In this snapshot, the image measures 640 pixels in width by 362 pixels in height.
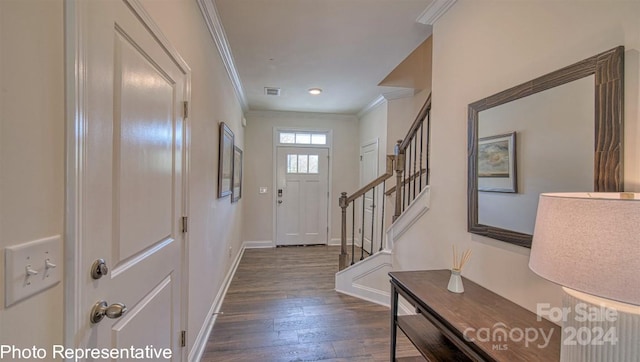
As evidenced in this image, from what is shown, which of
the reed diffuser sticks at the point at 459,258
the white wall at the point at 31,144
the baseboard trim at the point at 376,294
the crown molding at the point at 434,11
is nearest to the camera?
the white wall at the point at 31,144

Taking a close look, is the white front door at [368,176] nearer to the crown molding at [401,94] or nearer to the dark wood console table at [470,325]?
the crown molding at [401,94]

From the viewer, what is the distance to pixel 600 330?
0.71 meters

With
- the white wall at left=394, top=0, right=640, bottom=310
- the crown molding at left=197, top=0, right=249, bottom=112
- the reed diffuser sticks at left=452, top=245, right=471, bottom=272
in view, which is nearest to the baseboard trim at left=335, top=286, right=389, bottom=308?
the white wall at left=394, top=0, right=640, bottom=310

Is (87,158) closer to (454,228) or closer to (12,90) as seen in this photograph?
(12,90)

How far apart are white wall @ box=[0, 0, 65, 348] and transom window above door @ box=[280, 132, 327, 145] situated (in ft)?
14.8

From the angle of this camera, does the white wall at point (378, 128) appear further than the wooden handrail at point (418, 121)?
Yes

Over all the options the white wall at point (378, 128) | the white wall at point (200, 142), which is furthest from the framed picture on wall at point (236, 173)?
the white wall at point (378, 128)

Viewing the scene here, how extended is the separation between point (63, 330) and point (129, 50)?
2.92ft

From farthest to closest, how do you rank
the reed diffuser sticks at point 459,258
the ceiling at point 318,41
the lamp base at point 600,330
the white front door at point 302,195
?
the white front door at point 302,195 → the ceiling at point 318,41 → the reed diffuser sticks at point 459,258 → the lamp base at point 600,330

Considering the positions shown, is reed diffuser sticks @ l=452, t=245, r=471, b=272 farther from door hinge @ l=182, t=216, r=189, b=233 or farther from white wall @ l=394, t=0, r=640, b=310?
door hinge @ l=182, t=216, r=189, b=233

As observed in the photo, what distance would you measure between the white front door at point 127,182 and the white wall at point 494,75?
1.64 m

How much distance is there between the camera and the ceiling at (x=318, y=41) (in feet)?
6.55

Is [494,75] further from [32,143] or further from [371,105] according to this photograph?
[371,105]

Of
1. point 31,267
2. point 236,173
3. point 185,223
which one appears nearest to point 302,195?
point 236,173
